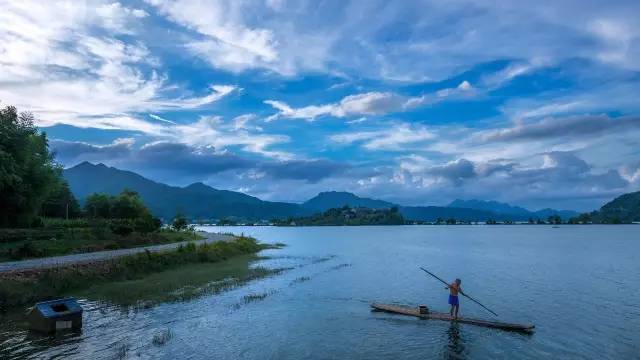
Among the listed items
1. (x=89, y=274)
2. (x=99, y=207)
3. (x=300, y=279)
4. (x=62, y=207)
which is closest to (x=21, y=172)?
(x=89, y=274)

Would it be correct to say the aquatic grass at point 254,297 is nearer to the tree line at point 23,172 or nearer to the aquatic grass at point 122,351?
the aquatic grass at point 122,351

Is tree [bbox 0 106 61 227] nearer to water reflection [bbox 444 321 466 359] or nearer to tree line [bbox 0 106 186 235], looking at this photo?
tree line [bbox 0 106 186 235]

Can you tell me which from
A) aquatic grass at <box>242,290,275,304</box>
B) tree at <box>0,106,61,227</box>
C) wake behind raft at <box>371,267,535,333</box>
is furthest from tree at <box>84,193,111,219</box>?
wake behind raft at <box>371,267,535,333</box>

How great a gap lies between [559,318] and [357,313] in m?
15.4

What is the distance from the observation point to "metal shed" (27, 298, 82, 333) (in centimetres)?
2838

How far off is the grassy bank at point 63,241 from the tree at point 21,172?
13.4 ft

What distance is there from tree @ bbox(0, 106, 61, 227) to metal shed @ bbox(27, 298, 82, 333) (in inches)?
1367

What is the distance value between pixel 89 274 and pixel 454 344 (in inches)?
1352

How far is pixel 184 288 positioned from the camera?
152 feet

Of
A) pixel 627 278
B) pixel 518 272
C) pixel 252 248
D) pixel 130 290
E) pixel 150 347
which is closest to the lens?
pixel 150 347

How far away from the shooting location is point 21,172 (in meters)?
62.4

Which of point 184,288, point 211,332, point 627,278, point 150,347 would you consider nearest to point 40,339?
point 150,347

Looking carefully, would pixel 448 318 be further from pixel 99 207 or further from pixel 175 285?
pixel 99 207

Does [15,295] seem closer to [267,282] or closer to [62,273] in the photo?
[62,273]
